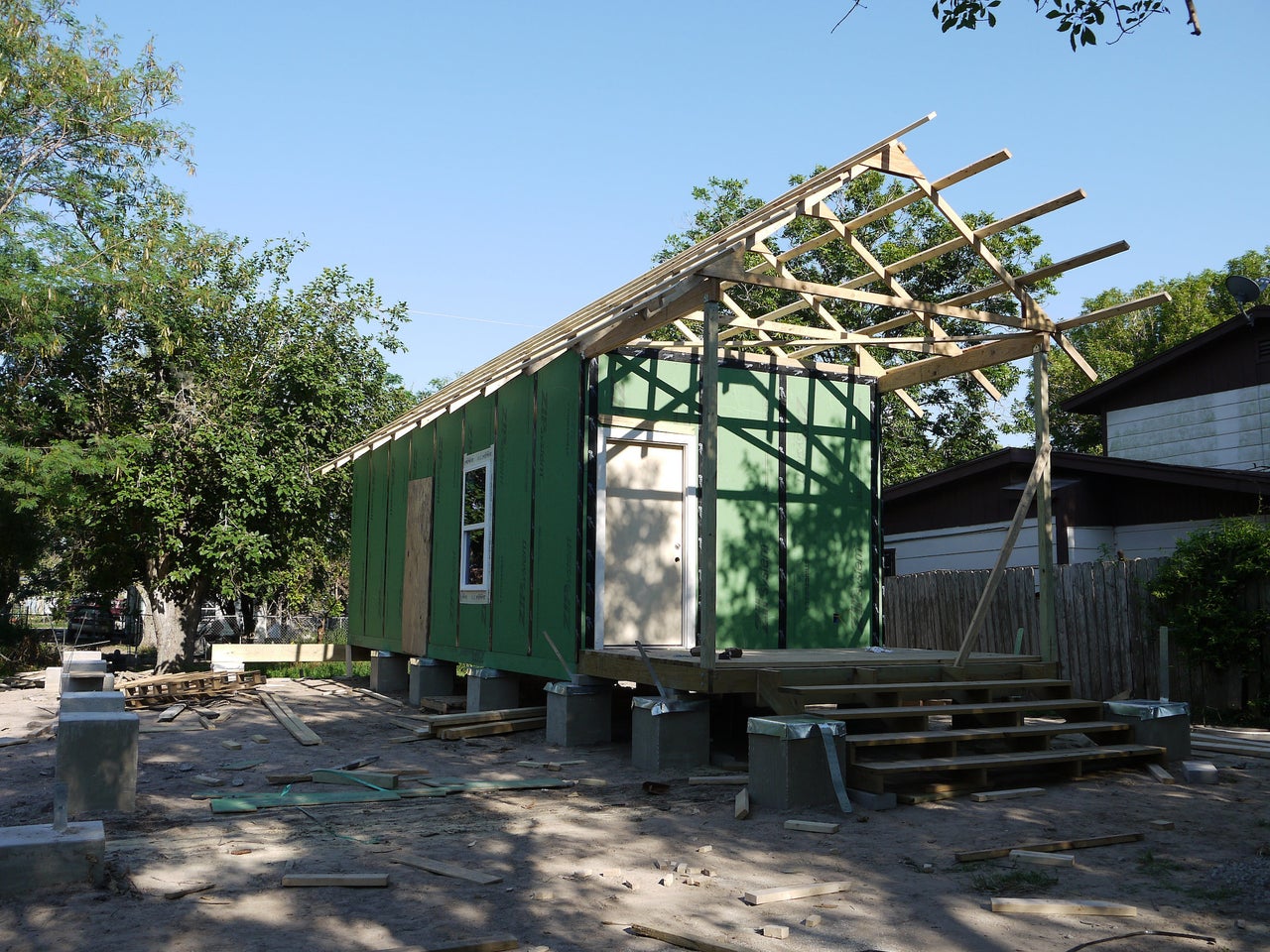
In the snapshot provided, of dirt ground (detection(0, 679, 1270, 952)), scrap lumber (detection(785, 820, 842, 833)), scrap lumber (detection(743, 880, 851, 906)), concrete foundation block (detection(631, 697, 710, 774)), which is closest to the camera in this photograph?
dirt ground (detection(0, 679, 1270, 952))

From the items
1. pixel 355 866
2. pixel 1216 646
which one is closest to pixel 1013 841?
pixel 355 866

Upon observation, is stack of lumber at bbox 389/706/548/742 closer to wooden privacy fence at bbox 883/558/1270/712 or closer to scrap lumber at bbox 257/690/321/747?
scrap lumber at bbox 257/690/321/747

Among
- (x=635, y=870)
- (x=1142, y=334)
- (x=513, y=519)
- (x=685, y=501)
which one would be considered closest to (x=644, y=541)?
(x=685, y=501)

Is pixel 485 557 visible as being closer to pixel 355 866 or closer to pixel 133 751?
pixel 133 751

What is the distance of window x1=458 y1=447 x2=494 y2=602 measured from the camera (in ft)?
41.8

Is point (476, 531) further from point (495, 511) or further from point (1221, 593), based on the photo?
point (1221, 593)

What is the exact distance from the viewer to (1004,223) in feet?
30.4

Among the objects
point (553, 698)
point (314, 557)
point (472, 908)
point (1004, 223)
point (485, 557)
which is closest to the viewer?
point (472, 908)

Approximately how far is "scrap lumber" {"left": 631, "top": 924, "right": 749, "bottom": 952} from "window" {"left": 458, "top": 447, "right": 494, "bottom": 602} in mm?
8335

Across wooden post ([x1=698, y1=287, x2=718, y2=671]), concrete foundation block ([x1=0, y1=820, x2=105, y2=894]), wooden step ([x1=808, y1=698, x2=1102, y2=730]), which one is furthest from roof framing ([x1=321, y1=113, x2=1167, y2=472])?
concrete foundation block ([x1=0, y1=820, x2=105, y2=894])

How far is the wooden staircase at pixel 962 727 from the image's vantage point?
747cm

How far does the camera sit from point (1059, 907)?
4715 mm

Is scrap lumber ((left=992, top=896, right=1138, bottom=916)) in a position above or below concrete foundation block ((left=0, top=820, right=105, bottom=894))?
below

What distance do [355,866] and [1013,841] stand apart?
12.0ft
